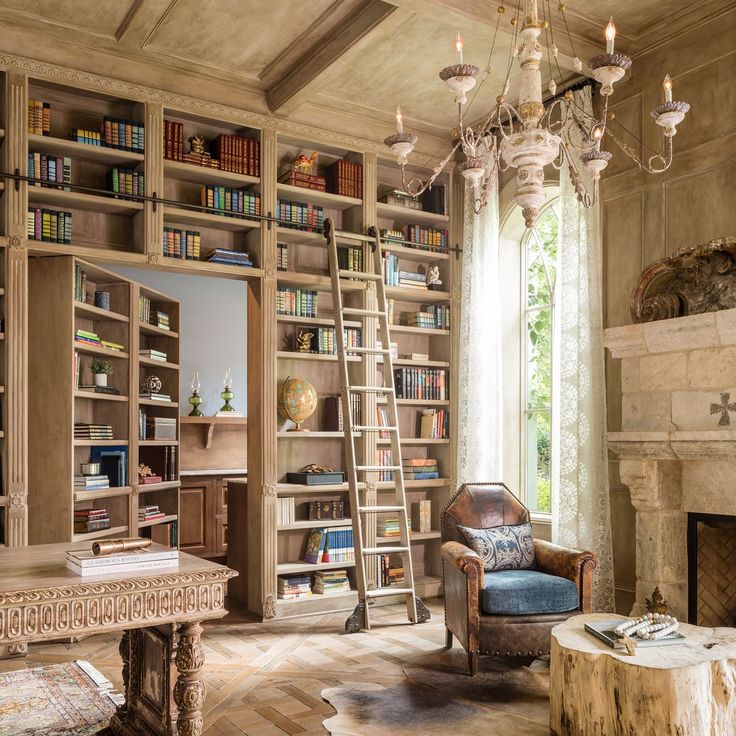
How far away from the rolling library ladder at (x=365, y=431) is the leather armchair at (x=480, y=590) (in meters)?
0.72

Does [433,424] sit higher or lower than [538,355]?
lower

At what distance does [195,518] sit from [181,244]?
3212 millimetres

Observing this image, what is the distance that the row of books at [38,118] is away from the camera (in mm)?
4730

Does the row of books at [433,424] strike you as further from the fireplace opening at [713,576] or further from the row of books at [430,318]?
the fireplace opening at [713,576]

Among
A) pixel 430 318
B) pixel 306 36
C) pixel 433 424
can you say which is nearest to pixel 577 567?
pixel 433 424

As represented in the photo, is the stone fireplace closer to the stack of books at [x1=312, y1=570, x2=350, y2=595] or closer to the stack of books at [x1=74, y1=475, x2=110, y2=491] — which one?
the stack of books at [x1=312, y1=570, x2=350, y2=595]

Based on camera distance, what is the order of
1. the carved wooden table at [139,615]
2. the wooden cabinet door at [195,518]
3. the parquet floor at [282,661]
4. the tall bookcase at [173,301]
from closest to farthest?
the carved wooden table at [139,615] < the parquet floor at [282,661] < the tall bookcase at [173,301] < the wooden cabinet door at [195,518]

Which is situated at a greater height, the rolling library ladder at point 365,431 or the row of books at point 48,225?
the row of books at point 48,225

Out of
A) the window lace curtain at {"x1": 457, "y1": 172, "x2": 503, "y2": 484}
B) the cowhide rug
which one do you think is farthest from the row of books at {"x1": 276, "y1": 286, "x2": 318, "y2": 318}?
the cowhide rug

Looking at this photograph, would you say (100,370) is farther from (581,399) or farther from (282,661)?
(581,399)

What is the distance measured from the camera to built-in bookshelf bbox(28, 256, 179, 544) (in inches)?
189

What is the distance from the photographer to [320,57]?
16.1ft

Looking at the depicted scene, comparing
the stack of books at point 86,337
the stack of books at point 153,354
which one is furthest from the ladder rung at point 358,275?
the stack of books at point 86,337

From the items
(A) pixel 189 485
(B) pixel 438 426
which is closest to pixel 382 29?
(B) pixel 438 426
